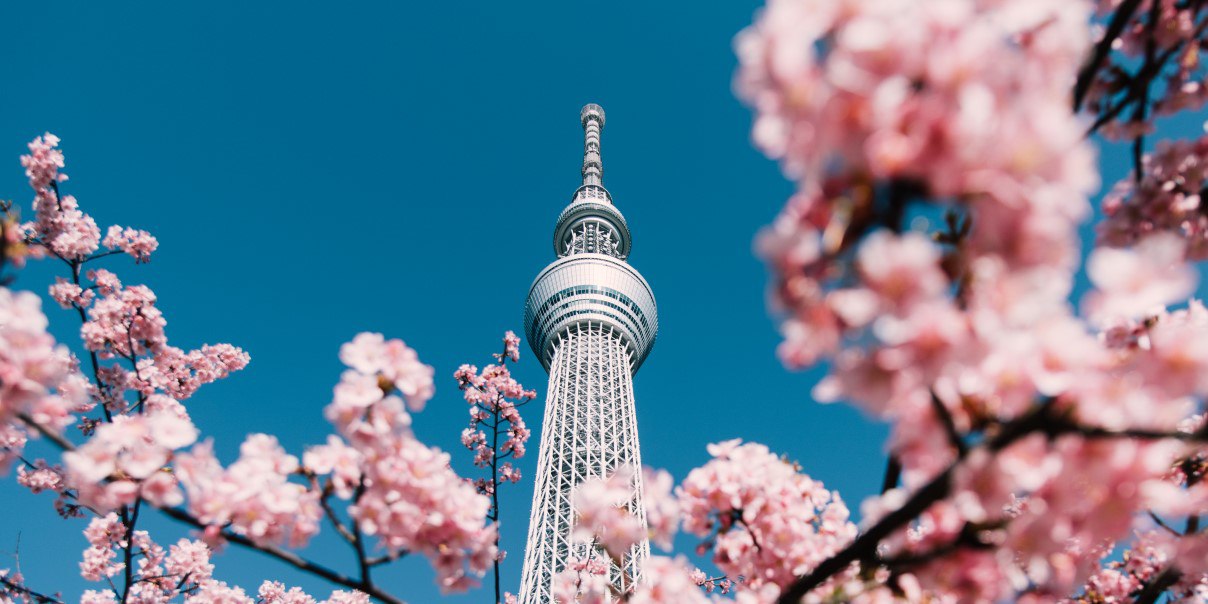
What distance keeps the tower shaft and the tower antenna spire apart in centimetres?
1855

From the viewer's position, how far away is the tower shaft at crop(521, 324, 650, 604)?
37469 mm

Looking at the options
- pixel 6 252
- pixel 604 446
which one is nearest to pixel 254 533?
pixel 6 252

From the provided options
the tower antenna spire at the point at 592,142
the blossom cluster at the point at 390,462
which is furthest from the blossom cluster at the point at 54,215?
the tower antenna spire at the point at 592,142

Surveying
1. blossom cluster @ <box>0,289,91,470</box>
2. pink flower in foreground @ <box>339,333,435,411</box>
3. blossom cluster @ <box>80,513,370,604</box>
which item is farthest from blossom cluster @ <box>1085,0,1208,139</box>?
blossom cluster @ <box>80,513,370,604</box>

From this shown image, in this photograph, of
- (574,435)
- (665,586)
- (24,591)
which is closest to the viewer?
(665,586)

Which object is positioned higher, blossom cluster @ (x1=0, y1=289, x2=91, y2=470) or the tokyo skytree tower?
the tokyo skytree tower

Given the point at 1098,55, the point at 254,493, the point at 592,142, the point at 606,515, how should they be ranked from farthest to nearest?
the point at 592,142
the point at 606,515
the point at 254,493
the point at 1098,55

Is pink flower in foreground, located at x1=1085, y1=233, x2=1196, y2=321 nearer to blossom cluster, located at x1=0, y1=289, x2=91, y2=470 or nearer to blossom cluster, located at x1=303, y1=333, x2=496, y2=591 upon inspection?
blossom cluster, located at x1=303, y1=333, x2=496, y2=591

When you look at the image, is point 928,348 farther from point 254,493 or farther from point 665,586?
point 254,493

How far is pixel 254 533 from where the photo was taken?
2.19 meters

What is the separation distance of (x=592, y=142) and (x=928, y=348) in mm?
65115

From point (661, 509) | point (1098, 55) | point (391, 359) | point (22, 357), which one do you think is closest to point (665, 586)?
point (661, 509)

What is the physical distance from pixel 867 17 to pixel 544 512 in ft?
134

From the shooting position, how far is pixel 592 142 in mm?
63906
